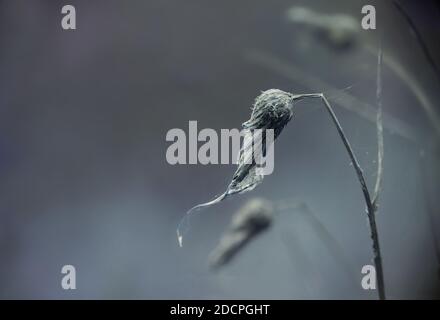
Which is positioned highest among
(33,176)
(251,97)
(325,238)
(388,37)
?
(388,37)

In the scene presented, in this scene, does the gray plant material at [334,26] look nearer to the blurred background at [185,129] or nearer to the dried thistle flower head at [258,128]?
the blurred background at [185,129]

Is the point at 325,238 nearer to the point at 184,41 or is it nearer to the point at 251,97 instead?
the point at 251,97

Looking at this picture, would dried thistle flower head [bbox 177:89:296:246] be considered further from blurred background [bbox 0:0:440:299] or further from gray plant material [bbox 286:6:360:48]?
gray plant material [bbox 286:6:360:48]

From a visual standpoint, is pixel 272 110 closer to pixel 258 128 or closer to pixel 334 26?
pixel 258 128

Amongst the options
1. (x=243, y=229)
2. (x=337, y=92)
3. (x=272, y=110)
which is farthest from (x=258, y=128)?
(x=337, y=92)

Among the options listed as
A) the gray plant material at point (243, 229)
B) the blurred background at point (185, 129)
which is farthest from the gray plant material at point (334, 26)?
the gray plant material at point (243, 229)
